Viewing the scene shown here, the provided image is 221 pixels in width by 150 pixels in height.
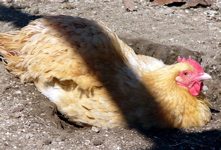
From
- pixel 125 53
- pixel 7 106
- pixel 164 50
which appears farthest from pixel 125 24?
pixel 7 106

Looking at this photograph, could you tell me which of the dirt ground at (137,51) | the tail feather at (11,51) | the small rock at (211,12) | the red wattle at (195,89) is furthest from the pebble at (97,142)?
the small rock at (211,12)

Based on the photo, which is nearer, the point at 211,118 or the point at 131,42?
the point at 211,118

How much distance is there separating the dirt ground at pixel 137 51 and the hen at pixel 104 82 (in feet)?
0.48

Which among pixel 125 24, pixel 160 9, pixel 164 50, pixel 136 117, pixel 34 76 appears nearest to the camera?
pixel 136 117

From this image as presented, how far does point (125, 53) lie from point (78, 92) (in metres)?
0.92

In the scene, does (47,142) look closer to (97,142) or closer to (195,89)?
Answer: (97,142)

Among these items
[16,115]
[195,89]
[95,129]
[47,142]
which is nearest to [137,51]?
[195,89]

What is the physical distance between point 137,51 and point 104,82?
183 centimetres

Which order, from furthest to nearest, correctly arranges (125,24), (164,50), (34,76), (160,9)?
(160,9) → (125,24) → (164,50) → (34,76)

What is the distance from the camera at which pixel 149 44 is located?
544 centimetres

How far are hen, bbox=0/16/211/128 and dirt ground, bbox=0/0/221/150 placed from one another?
0.14 meters

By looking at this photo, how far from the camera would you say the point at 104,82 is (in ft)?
12.5

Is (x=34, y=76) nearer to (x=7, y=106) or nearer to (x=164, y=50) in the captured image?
(x=7, y=106)

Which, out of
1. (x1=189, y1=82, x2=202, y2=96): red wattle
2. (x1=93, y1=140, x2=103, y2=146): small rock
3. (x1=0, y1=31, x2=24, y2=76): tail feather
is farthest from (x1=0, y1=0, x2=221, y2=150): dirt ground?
(x1=189, y1=82, x2=202, y2=96): red wattle
